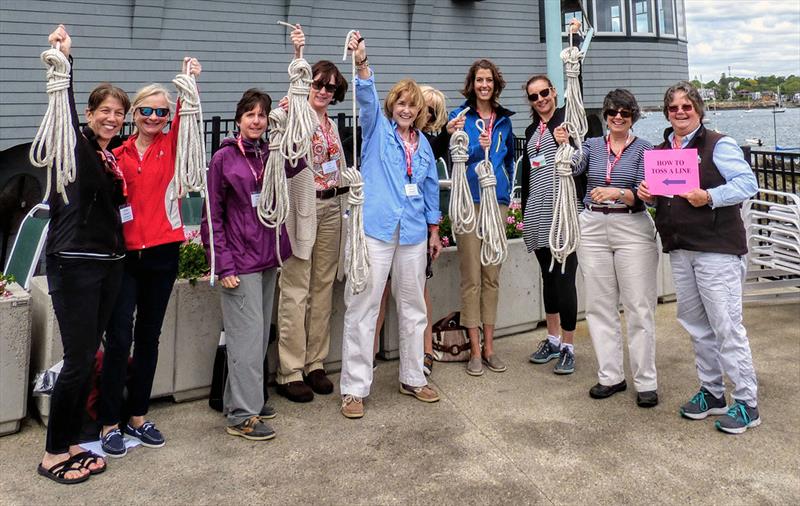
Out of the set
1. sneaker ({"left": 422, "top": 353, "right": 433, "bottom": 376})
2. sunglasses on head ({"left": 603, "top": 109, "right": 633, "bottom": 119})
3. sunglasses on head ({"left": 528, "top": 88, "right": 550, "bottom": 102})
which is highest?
sunglasses on head ({"left": 528, "top": 88, "right": 550, "bottom": 102})

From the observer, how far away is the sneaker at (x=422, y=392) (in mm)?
3348

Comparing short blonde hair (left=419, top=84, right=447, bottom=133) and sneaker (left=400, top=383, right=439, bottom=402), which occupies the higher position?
short blonde hair (left=419, top=84, right=447, bottom=133)

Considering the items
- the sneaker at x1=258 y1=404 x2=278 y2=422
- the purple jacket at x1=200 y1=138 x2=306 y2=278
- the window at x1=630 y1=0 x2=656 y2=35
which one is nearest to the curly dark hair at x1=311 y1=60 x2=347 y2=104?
the purple jacket at x1=200 y1=138 x2=306 y2=278

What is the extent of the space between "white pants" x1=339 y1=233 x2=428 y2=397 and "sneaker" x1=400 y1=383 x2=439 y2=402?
0.88ft

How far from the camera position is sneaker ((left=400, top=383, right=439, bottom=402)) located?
335cm

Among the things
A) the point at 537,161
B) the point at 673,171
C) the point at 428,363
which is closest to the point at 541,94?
the point at 537,161

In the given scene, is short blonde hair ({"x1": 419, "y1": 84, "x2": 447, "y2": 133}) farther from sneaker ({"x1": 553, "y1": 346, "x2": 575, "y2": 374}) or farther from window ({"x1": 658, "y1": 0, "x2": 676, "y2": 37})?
window ({"x1": 658, "y1": 0, "x2": 676, "y2": 37})

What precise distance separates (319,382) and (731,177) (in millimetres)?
2375

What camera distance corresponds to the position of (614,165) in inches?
126

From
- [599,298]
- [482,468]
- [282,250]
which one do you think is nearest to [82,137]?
[282,250]

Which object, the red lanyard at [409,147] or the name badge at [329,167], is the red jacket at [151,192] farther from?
the red lanyard at [409,147]

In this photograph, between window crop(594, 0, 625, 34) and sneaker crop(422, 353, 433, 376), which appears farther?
window crop(594, 0, 625, 34)

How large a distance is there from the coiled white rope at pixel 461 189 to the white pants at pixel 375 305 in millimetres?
377

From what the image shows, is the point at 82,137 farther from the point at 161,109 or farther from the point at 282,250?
the point at 282,250
